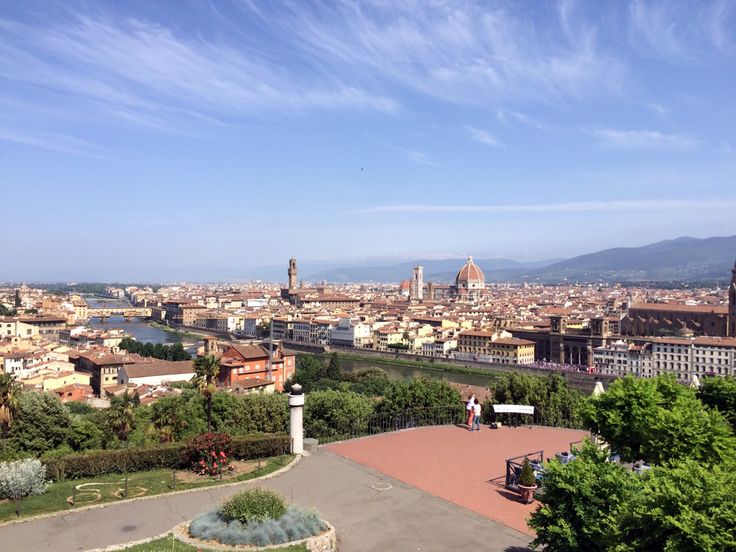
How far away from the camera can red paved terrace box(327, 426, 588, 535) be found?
8.55m

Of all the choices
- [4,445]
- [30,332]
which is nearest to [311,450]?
[4,445]

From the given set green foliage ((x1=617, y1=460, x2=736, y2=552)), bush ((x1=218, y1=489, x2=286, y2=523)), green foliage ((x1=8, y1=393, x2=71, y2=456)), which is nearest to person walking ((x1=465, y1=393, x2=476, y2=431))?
bush ((x1=218, y1=489, x2=286, y2=523))

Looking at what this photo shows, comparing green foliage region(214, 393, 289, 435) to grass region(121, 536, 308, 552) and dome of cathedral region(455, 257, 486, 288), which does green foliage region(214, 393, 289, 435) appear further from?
dome of cathedral region(455, 257, 486, 288)

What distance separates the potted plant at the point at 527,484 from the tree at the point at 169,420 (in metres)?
8.64

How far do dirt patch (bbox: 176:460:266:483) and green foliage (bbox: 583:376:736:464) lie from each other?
5.22m

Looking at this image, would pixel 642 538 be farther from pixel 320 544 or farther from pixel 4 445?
pixel 4 445

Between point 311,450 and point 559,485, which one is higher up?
point 559,485

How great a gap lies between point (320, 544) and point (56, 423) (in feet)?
33.6

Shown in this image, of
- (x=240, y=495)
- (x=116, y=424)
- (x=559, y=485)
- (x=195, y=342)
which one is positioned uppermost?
(x=559, y=485)

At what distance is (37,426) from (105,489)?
21.2 ft

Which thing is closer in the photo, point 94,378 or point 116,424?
point 116,424

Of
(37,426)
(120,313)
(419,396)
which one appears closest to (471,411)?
(419,396)

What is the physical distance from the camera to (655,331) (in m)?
73.4

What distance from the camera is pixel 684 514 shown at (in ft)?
15.6
